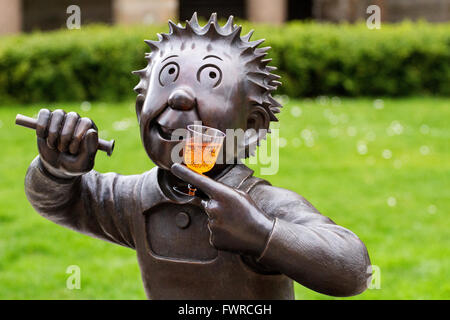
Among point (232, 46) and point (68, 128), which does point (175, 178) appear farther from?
point (232, 46)

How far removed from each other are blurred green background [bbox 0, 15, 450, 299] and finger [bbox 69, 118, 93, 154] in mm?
2584

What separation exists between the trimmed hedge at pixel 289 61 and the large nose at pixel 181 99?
7.59 meters

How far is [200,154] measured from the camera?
87.4 inches

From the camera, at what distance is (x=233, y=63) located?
246 centimetres

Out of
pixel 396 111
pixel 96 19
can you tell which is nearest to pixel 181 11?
pixel 96 19

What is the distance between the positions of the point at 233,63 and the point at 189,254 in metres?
0.79

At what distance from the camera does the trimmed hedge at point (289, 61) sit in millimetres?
9922

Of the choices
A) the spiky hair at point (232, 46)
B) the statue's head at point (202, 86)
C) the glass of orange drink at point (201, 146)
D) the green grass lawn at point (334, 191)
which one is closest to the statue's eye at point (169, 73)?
the statue's head at point (202, 86)

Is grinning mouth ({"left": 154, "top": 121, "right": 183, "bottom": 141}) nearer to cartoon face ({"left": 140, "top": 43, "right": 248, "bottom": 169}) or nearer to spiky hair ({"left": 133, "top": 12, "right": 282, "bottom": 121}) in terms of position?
cartoon face ({"left": 140, "top": 43, "right": 248, "bottom": 169})

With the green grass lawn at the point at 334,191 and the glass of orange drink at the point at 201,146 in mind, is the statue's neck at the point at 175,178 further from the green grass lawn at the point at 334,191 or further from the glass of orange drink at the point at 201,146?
the green grass lawn at the point at 334,191

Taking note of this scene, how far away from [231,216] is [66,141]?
723mm

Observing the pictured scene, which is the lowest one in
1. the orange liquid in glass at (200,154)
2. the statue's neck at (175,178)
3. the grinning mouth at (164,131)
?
the statue's neck at (175,178)

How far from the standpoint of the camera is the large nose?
2303 millimetres

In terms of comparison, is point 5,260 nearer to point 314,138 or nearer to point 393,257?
point 393,257
